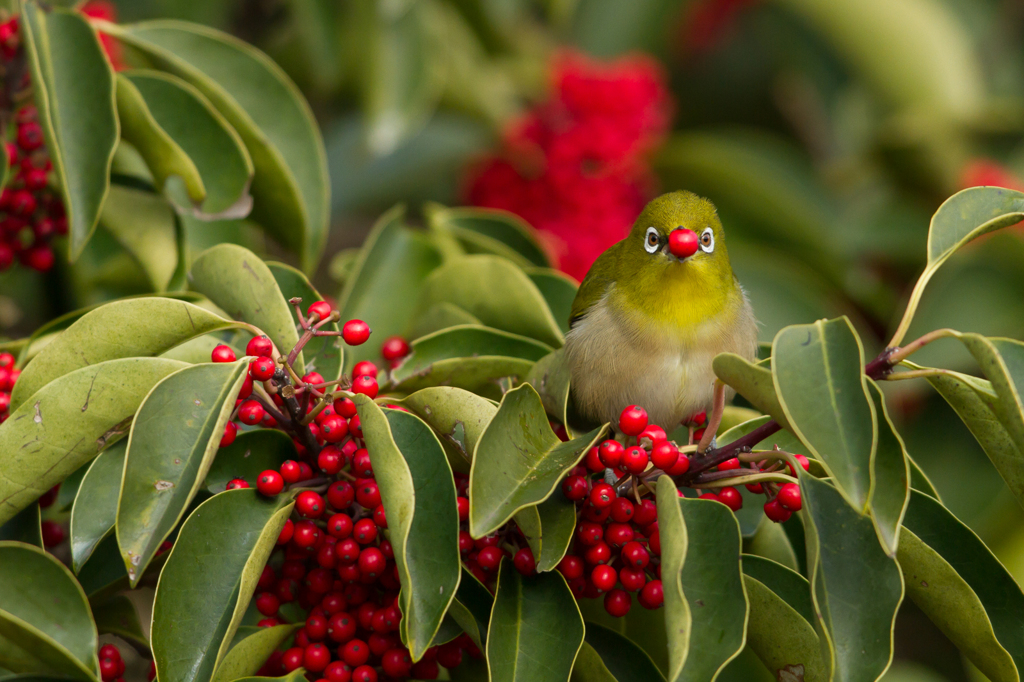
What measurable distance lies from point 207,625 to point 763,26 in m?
5.41

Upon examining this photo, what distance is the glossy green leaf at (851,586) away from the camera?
1.23 meters

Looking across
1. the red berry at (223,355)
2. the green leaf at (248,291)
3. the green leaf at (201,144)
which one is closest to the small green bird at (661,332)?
the green leaf at (248,291)

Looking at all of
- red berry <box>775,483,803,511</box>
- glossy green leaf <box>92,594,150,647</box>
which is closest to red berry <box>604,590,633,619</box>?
red berry <box>775,483,803,511</box>

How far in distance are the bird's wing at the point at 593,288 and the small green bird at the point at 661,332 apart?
72 millimetres

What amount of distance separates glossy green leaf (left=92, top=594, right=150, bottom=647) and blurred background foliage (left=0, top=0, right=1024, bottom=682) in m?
1.03

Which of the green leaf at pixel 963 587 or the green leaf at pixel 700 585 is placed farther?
the green leaf at pixel 963 587

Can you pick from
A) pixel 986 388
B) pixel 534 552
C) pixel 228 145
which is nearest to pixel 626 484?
pixel 534 552

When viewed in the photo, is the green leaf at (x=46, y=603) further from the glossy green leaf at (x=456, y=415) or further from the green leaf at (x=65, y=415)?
the glossy green leaf at (x=456, y=415)

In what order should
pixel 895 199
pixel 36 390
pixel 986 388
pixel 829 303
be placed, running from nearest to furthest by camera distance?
pixel 986 388 → pixel 36 390 → pixel 829 303 → pixel 895 199

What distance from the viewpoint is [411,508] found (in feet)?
3.93

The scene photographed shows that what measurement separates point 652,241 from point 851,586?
3.03 feet

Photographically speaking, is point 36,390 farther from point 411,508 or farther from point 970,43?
point 970,43

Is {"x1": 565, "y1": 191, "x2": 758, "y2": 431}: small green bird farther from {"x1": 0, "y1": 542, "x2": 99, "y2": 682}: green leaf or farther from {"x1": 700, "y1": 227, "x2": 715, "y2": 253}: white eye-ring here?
{"x1": 0, "y1": 542, "x2": 99, "y2": 682}: green leaf

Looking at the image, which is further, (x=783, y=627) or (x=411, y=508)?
(x=783, y=627)
